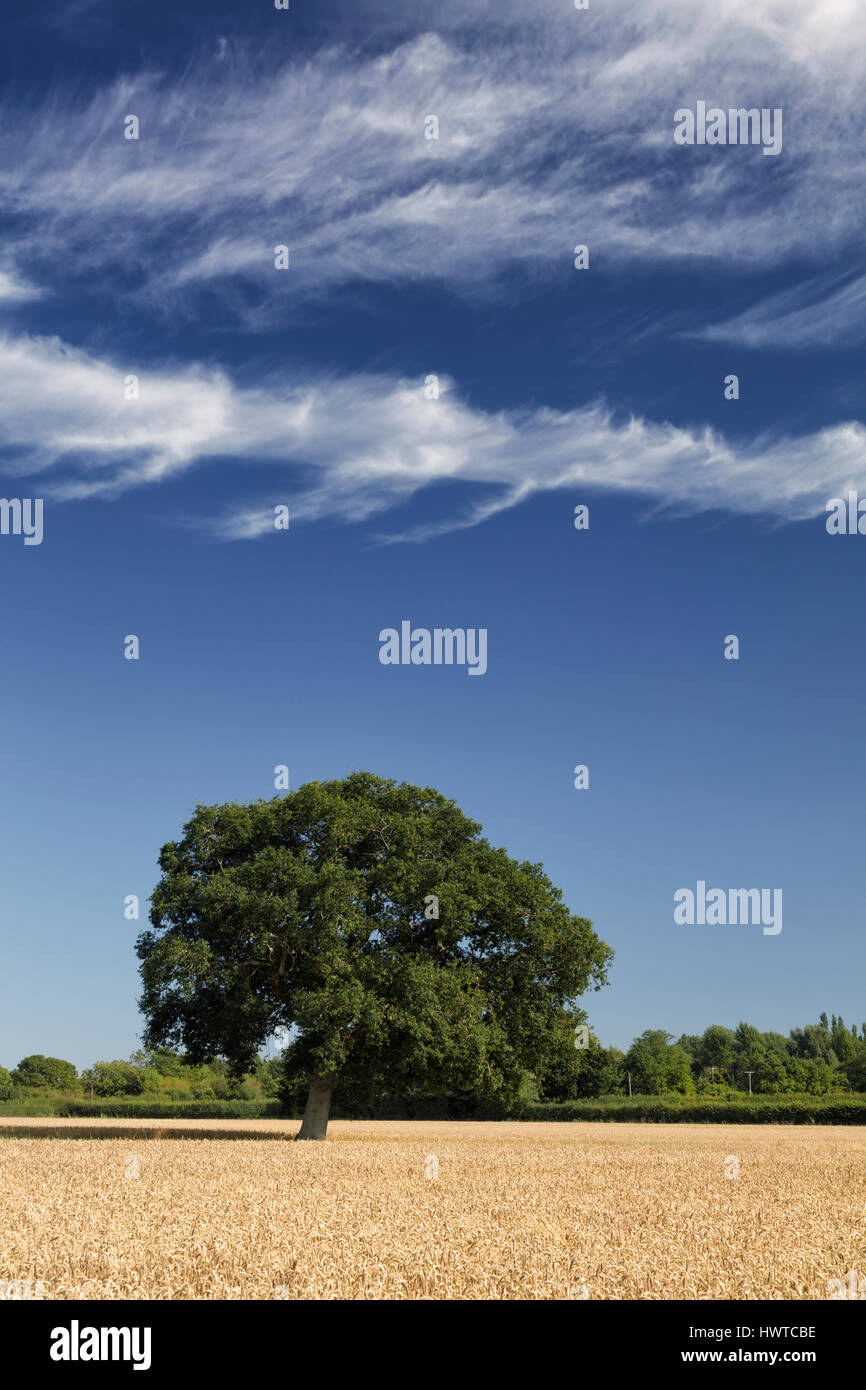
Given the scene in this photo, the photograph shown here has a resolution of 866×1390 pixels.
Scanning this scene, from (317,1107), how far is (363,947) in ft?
25.1

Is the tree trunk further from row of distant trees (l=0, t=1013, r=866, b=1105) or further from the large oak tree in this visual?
row of distant trees (l=0, t=1013, r=866, b=1105)

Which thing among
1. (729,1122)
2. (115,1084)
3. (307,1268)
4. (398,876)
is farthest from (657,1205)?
(115,1084)

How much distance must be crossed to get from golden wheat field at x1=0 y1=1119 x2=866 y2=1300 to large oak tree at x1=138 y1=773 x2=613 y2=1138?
376 inches

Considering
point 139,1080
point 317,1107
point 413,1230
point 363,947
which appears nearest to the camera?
point 413,1230

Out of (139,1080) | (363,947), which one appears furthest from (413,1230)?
(139,1080)

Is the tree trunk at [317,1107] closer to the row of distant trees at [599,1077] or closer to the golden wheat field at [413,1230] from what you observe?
the golden wheat field at [413,1230]

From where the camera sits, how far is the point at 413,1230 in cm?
1488

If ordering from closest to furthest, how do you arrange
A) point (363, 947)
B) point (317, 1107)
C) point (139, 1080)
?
point (363, 947)
point (317, 1107)
point (139, 1080)

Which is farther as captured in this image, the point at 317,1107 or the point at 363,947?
the point at 317,1107

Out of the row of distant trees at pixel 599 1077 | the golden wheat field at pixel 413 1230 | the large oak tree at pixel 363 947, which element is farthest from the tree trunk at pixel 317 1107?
the row of distant trees at pixel 599 1077

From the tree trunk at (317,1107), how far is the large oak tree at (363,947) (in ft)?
0.23

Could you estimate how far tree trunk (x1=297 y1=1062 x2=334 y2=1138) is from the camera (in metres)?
42.6

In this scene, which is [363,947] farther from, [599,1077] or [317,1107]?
[599,1077]
